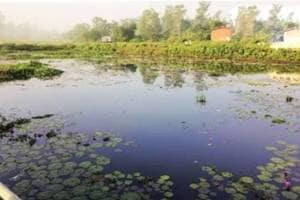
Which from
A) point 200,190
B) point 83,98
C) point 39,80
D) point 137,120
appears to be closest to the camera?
point 200,190

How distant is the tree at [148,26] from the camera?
283 feet

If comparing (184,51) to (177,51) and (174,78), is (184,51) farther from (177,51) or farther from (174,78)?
(174,78)

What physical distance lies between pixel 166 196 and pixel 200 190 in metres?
0.89

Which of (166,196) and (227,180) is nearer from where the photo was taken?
(166,196)

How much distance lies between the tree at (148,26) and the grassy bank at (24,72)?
56.0 meters

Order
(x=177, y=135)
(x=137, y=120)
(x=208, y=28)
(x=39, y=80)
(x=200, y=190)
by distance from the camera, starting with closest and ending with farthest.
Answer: (x=200, y=190)
(x=177, y=135)
(x=137, y=120)
(x=39, y=80)
(x=208, y=28)

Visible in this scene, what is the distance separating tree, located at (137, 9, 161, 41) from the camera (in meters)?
86.1

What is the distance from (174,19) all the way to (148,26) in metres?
16.3

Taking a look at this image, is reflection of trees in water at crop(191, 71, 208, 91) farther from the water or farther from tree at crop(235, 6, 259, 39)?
tree at crop(235, 6, 259, 39)

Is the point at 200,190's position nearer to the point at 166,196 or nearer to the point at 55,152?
the point at 166,196

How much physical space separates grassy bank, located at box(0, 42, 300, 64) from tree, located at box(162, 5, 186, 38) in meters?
47.4

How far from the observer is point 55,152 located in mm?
10859

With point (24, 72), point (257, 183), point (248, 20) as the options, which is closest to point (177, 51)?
point (24, 72)

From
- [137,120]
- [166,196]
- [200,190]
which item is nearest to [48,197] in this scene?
[166,196]
